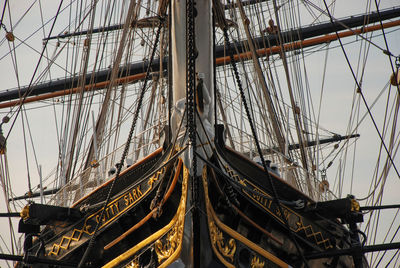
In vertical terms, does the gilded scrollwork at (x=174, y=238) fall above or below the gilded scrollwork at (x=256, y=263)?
above

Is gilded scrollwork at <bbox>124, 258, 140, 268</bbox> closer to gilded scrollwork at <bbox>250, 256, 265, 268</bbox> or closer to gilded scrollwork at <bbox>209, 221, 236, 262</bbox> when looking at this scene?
gilded scrollwork at <bbox>209, 221, 236, 262</bbox>

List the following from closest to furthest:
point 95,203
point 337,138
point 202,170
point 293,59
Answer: point 202,170 < point 95,203 < point 293,59 < point 337,138

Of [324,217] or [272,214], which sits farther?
[324,217]

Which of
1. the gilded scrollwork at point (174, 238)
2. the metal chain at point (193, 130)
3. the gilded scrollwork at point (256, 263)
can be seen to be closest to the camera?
the metal chain at point (193, 130)

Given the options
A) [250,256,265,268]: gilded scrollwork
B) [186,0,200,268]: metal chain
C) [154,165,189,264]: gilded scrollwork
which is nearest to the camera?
[186,0,200,268]: metal chain

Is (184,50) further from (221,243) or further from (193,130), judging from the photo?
(221,243)

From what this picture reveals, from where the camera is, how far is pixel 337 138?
17312 millimetres

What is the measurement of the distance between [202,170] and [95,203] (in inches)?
55.2

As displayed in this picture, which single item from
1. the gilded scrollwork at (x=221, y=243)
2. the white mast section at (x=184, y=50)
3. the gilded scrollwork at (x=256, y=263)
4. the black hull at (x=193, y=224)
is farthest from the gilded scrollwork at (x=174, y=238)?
the gilded scrollwork at (x=256, y=263)

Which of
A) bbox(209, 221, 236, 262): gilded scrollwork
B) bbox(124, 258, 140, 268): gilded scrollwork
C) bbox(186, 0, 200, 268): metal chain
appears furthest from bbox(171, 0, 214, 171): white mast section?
bbox(124, 258, 140, 268): gilded scrollwork

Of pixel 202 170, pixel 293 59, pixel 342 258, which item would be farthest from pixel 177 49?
pixel 293 59

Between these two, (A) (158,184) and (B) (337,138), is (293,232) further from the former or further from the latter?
(B) (337,138)

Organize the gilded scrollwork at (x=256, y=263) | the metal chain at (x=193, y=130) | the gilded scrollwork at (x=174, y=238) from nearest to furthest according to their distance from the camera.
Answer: the metal chain at (x=193, y=130)
the gilded scrollwork at (x=174, y=238)
the gilded scrollwork at (x=256, y=263)

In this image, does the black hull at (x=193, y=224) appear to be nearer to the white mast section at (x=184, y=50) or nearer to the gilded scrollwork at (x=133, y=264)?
the gilded scrollwork at (x=133, y=264)
